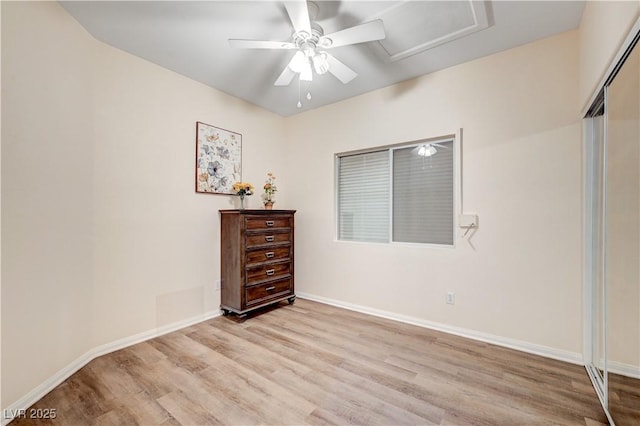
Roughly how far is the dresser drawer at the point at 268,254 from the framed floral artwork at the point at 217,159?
0.83 m

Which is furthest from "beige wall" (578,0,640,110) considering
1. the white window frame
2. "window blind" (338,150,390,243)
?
"window blind" (338,150,390,243)

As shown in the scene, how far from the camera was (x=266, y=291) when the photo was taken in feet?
10.5

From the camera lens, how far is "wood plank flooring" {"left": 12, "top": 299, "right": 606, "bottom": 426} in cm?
156

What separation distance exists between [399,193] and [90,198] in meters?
2.92

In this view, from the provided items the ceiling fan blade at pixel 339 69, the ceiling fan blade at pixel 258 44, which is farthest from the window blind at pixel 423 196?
the ceiling fan blade at pixel 258 44

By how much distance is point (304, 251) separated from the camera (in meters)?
3.85

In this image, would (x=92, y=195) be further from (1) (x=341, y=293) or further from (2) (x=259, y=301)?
(1) (x=341, y=293)

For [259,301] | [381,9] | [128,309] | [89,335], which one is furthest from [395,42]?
[89,335]

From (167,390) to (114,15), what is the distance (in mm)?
2699

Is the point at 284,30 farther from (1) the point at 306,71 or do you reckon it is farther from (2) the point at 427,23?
(2) the point at 427,23

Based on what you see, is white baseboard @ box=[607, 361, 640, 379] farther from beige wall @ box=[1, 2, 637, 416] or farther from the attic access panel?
the attic access panel

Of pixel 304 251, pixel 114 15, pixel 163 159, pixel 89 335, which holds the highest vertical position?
pixel 114 15

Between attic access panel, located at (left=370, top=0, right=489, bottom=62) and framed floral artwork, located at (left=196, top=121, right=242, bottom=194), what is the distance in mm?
1985

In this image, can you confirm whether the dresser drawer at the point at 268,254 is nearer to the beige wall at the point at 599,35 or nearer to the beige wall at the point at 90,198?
the beige wall at the point at 90,198
